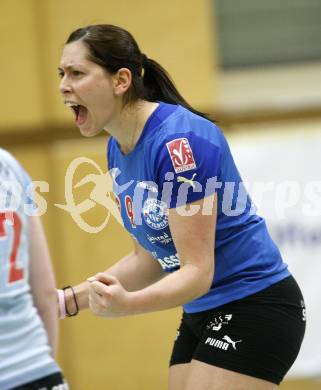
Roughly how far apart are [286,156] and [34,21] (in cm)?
180

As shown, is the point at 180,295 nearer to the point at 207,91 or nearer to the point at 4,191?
the point at 4,191

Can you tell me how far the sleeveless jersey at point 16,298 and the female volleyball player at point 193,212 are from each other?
57cm

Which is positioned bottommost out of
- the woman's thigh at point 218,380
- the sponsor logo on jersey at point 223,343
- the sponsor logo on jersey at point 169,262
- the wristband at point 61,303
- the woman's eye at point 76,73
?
the woman's thigh at point 218,380

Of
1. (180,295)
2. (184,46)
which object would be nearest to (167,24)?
(184,46)

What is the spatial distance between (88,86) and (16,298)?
0.90 m

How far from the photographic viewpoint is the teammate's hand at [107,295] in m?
2.55

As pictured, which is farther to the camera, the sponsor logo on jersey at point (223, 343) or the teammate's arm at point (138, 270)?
the teammate's arm at point (138, 270)

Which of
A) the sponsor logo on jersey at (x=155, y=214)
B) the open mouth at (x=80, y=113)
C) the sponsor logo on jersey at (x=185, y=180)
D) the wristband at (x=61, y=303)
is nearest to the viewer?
the sponsor logo on jersey at (x=185, y=180)

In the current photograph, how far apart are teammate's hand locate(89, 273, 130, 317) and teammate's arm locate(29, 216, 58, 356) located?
13 cm

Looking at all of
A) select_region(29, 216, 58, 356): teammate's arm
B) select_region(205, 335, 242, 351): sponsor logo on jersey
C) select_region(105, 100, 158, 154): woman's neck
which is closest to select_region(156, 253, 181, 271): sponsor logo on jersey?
select_region(205, 335, 242, 351): sponsor logo on jersey

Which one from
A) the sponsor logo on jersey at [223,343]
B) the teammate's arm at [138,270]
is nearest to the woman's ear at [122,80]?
the teammate's arm at [138,270]

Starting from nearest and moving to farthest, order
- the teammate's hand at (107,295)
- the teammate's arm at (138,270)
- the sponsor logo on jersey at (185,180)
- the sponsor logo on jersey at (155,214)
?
the teammate's hand at (107,295), the sponsor logo on jersey at (185,180), the sponsor logo on jersey at (155,214), the teammate's arm at (138,270)

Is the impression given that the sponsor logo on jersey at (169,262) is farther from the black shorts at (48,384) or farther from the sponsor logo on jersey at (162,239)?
the black shorts at (48,384)

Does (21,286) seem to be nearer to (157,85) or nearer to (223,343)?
(223,343)
